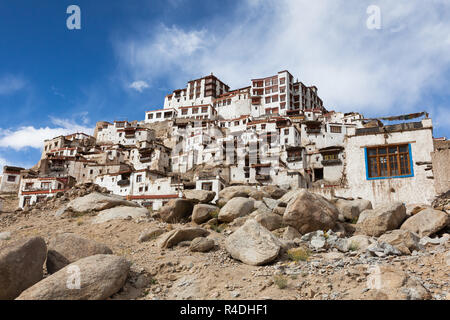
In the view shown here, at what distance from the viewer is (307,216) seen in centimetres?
1620

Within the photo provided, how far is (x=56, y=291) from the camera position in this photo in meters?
8.70

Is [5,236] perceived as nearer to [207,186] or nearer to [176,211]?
[176,211]

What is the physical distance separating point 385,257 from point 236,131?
66.6 m

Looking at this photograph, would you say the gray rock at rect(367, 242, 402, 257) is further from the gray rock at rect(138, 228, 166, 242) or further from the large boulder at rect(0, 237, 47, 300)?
the large boulder at rect(0, 237, 47, 300)

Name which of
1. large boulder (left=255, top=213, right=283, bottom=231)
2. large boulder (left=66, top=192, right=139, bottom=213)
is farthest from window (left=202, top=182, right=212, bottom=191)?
large boulder (left=255, top=213, right=283, bottom=231)

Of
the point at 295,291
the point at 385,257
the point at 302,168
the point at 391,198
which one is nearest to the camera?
the point at 295,291

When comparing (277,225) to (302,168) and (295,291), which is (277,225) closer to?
(295,291)

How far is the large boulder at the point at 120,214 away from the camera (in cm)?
2097

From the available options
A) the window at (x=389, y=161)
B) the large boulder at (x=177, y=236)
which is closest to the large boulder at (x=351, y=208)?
the window at (x=389, y=161)

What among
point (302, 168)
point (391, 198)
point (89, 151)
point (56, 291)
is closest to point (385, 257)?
point (56, 291)

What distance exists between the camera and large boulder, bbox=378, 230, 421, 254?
1254cm

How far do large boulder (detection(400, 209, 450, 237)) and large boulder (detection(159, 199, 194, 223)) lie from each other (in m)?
12.7

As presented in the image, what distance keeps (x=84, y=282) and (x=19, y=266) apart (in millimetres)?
2264

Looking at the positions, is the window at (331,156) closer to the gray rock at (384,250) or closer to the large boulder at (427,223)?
the large boulder at (427,223)
